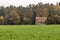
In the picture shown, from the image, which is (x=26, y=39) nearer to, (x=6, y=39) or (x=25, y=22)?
(x=6, y=39)

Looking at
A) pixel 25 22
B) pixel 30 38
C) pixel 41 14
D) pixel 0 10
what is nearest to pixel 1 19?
pixel 25 22

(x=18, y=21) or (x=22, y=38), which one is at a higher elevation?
(x=22, y=38)

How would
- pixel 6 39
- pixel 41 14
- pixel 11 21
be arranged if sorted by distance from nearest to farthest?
pixel 6 39 → pixel 11 21 → pixel 41 14

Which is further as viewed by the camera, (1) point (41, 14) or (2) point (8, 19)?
(1) point (41, 14)

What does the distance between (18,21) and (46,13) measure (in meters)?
15.3

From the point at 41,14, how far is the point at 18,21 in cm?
1873

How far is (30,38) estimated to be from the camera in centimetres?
1723

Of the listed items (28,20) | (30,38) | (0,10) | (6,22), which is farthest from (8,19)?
(30,38)

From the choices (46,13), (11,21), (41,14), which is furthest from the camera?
(41,14)

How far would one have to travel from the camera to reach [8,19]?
2511 inches

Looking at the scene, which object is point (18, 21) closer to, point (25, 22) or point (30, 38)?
point (25, 22)

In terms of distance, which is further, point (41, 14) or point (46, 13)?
point (41, 14)

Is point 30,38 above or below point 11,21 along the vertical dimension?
above

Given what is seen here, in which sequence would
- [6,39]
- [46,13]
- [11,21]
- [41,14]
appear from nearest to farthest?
[6,39] < [11,21] < [46,13] < [41,14]
